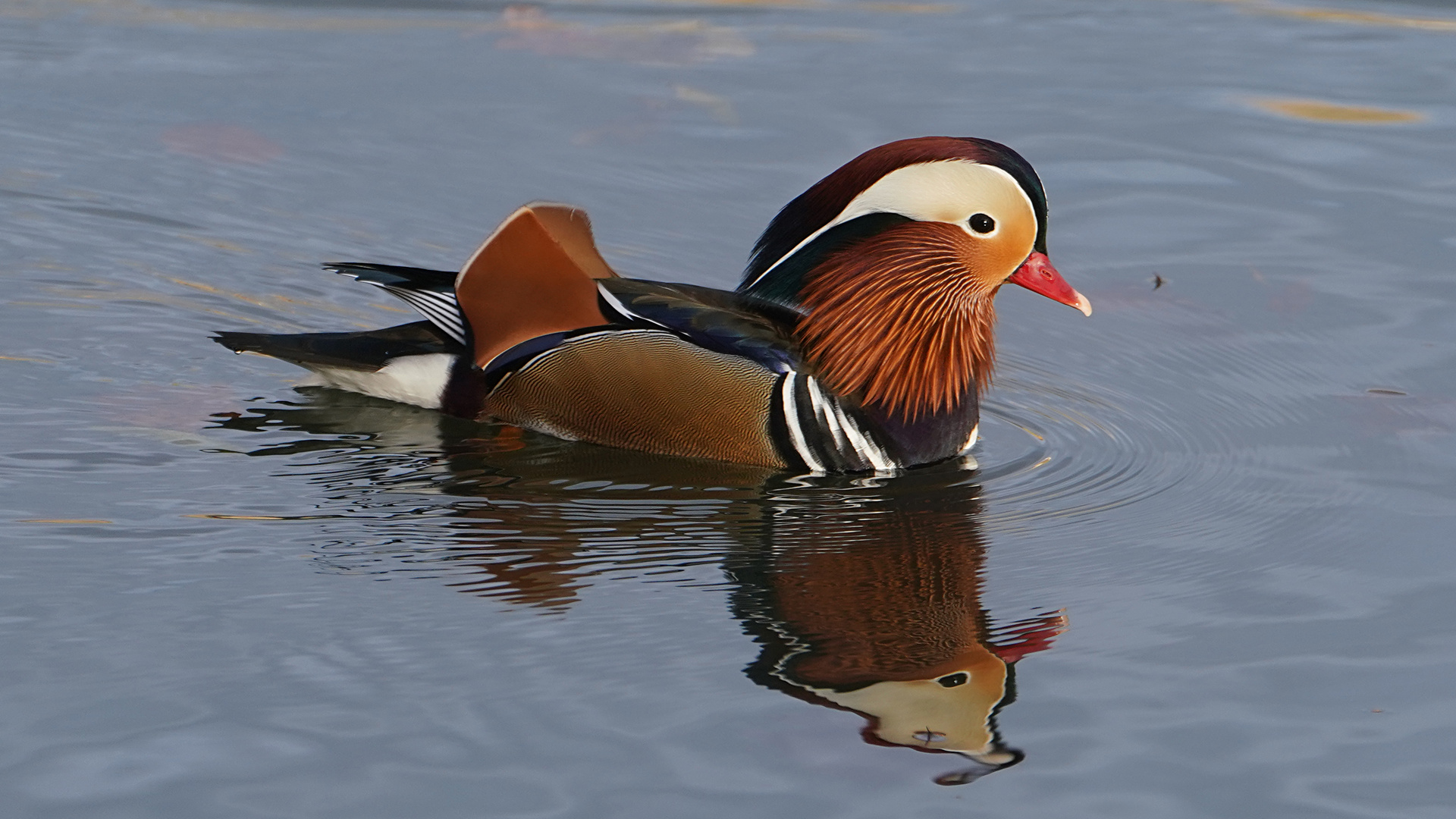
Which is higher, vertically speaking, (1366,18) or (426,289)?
(1366,18)

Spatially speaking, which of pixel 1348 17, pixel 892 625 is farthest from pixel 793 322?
pixel 1348 17

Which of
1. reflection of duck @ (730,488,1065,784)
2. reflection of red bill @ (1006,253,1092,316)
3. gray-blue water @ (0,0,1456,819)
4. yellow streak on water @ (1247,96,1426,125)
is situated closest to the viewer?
gray-blue water @ (0,0,1456,819)

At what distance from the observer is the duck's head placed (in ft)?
17.5

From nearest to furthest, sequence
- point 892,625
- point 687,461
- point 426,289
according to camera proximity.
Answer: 1. point 892,625
2. point 687,461
3. point 426,289

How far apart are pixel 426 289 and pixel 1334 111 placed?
191 inches

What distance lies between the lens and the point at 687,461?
17.8 ft

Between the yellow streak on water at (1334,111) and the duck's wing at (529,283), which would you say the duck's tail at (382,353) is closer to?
the duck's wing at (529,283)

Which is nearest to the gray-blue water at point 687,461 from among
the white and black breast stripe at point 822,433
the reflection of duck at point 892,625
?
the reflection of duck at point 892,625

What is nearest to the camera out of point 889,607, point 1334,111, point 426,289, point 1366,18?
point 889,607

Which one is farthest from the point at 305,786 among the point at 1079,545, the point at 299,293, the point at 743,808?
the point at 299,293

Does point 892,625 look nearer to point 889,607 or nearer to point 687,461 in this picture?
point 889,607

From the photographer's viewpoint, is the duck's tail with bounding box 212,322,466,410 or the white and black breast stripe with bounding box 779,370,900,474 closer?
the white and black breast stripe with bounding box 779,370,900,474

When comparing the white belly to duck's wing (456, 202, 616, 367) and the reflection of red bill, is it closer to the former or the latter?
duck's wing (456, 202, 616, 367)

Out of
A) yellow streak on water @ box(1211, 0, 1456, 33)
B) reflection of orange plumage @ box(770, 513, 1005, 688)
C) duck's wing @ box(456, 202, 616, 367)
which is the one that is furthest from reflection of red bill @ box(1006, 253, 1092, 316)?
yellow streak on water @ box(1211, 0, 1456, 33)
